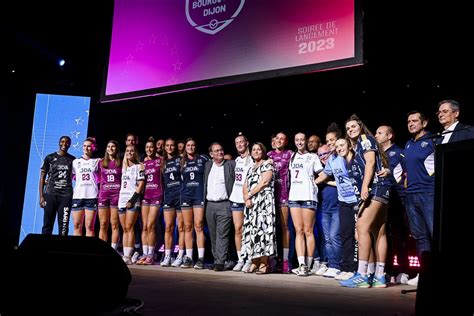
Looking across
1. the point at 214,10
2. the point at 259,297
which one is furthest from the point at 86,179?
the point at 259,297

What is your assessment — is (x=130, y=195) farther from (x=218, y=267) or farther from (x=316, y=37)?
(x=316, y=37)

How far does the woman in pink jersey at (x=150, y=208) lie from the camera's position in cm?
611

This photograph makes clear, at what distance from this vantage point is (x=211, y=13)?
5820mm

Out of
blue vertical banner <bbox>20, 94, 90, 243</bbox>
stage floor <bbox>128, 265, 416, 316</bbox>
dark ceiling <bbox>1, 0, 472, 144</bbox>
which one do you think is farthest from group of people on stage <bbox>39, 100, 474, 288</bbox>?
blue vertical banner <bbox>20, 94, 90, 243</bbox>

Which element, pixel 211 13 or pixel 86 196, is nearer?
pixel 211 13

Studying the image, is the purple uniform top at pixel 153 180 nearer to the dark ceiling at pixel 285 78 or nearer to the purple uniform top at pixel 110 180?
the purple uniform top at pixel 110 180

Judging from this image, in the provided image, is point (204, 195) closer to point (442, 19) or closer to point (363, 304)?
point (363, 304)

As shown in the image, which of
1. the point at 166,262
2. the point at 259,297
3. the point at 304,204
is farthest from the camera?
the point at 166,262

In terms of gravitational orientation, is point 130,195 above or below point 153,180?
below

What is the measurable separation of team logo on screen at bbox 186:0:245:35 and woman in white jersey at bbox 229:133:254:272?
1468 mm

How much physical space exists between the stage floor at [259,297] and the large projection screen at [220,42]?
2.27 meters

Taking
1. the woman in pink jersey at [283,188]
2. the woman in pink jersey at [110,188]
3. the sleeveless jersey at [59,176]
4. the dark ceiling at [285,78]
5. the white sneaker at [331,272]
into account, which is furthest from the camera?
the sleeveless jersey at [59,176]

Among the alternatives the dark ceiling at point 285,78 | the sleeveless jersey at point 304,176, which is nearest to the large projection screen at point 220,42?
the dark ceiling at point 285,78

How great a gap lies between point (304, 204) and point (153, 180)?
2.16 metres
